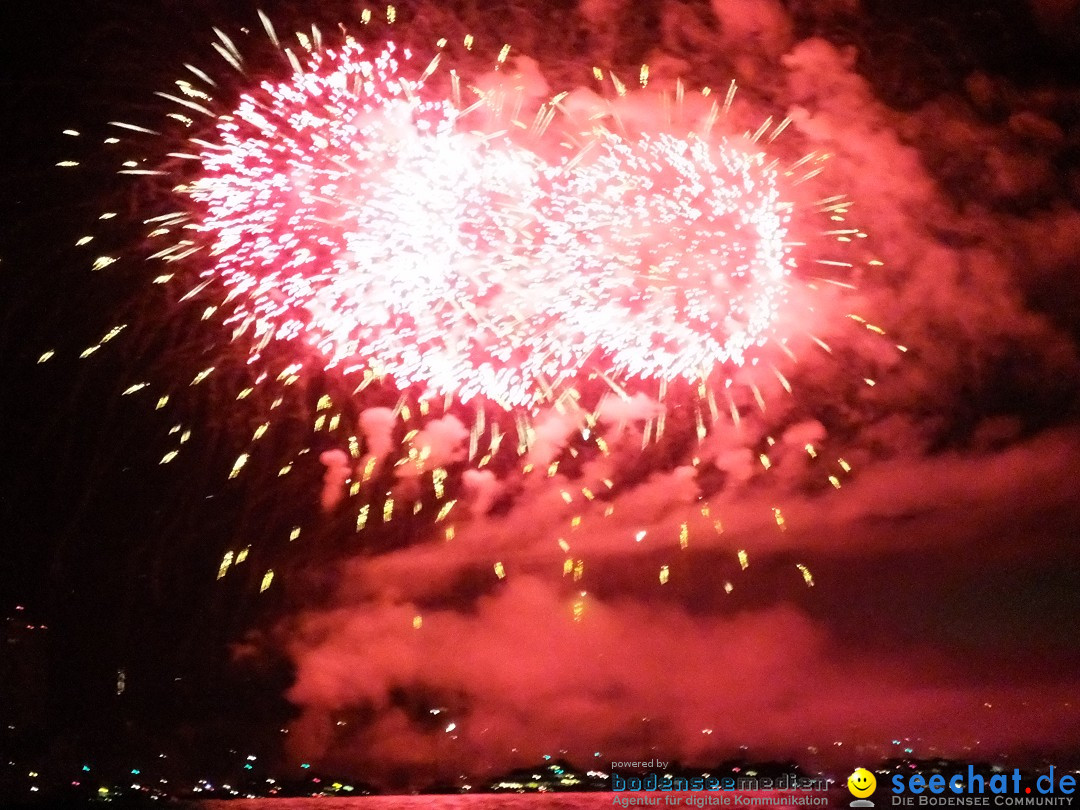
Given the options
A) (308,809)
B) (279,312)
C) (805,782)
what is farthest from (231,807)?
(279,312)

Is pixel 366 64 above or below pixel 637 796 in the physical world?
above

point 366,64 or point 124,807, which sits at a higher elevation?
point 366,64

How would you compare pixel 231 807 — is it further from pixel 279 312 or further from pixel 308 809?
pixel 279 312

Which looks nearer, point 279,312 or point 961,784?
point 279,312

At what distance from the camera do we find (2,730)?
5419cm

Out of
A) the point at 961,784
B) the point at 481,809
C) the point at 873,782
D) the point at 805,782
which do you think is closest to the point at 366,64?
the point at 873,782

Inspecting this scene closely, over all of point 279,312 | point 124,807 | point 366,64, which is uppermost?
point 366,64

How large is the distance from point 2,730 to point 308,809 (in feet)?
112

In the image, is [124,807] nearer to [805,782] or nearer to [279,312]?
[805,782]

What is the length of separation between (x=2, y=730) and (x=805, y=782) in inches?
1733

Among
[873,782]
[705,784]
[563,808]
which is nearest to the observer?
[873,782]

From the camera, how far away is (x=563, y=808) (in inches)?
2995

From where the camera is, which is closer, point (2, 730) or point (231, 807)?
point (2, 730)

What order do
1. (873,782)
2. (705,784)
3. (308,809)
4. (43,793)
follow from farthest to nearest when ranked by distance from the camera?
(308,809), (43,793), (705,784), (873,782)
